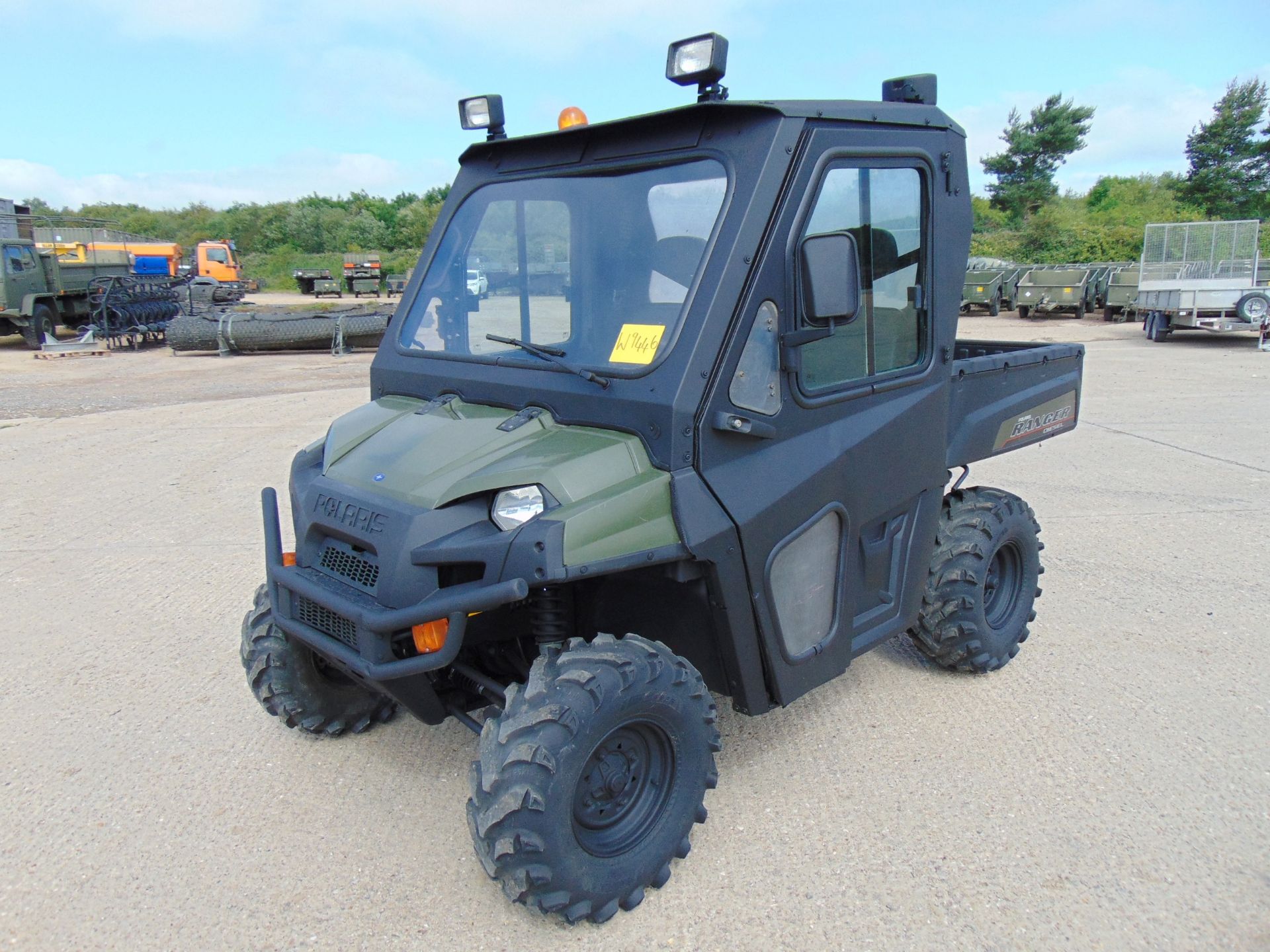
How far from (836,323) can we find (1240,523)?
15.8 feet

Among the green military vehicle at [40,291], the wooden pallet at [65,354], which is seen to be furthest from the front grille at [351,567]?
the green military vehicle at [40,291]

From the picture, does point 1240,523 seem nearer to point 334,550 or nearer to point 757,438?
point 757,438

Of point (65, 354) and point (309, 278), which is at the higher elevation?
point (309, 278)

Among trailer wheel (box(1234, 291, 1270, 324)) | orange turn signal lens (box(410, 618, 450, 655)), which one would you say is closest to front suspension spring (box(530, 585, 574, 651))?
orange turn signal lens (box(410, 618, 450, 655))

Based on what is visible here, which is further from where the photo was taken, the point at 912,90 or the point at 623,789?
the point at 912,90

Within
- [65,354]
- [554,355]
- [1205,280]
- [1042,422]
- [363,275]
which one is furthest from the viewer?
[363,275]

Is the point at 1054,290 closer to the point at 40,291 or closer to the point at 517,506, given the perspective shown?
the point at 40,291

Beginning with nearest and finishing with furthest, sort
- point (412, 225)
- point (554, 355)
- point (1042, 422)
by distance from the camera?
point (554, 355) < point (1042, 422) < point (412, 225)

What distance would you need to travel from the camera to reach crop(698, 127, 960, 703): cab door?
108 inches

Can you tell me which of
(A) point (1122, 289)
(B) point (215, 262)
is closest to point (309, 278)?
(B) point (215, 262)

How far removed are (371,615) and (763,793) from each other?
155 centimetres

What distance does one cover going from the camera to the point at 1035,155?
3891 centimetres

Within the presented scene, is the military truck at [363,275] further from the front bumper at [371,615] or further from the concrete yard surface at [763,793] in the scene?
the front bumper at [371,615]

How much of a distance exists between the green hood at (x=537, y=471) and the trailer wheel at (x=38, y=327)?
20.5 meters
